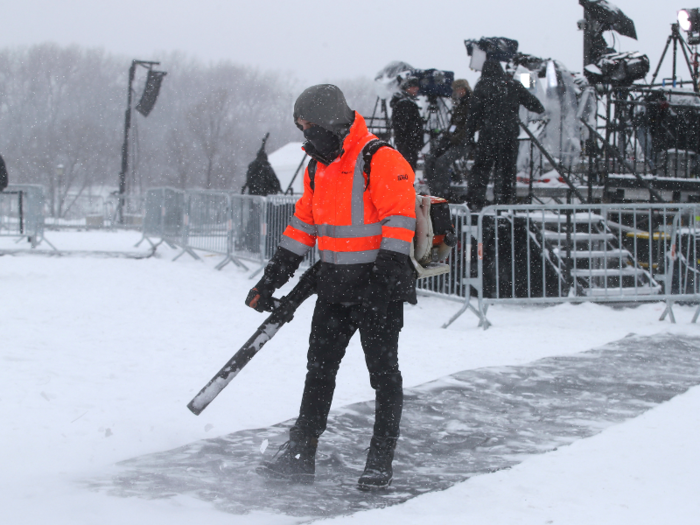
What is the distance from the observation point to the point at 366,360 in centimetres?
321

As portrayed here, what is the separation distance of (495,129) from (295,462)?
6.92 m

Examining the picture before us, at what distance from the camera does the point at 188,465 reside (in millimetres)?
3338

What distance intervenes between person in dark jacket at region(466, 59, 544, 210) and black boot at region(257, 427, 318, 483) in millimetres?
6789

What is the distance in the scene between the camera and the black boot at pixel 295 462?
10.5 ft

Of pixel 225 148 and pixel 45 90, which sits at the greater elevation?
pixel 45 90

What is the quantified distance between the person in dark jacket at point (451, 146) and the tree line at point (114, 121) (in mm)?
41405

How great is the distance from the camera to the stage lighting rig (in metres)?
14.4

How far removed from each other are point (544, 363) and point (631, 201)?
6862 millimetres

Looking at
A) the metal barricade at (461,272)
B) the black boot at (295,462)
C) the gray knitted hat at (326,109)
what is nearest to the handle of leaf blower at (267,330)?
the black boot at (295,462)

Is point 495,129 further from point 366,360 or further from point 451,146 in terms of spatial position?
point 366,360

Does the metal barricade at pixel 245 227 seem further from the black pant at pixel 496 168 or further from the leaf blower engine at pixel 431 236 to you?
the leaf blower engine at pixel 431 236

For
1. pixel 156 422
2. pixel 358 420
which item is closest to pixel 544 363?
pixel 358 420

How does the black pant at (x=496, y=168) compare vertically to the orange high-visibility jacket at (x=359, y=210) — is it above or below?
above

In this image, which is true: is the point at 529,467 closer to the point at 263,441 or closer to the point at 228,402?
the point at 263,441
